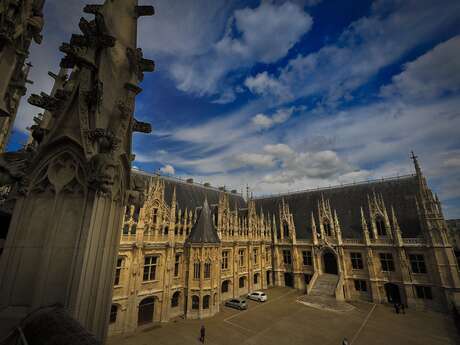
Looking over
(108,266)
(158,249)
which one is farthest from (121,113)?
(158,249)

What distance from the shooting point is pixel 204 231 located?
78.6 ft

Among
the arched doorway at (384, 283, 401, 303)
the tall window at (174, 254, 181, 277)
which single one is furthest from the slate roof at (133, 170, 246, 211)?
the arched doorway at (384, 283, 401, 303)

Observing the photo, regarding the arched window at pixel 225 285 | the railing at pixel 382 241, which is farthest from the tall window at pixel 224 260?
the railing at pixel 382 241

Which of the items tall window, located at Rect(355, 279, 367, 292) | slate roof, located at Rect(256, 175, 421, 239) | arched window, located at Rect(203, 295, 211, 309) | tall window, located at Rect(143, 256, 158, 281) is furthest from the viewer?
slate roof, located at Rect(256, 175, 421, 239)

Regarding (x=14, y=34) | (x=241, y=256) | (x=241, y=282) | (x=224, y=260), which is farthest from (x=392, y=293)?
(x=14, y=34)

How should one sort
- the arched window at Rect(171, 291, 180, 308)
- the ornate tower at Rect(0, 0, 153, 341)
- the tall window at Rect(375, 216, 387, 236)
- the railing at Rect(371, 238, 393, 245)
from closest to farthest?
the ornate tower at Rect(0, 0, 153, 341), the arched window at Rect(171, 291, 180, 308), the railing at Rect(371, 238, 393, 245), the tall window at Rect(375, 216, 387, 236)

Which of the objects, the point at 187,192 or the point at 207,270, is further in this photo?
the point at 187,192

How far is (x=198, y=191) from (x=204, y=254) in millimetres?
13948

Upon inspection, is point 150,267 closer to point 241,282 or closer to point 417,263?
point 241,282

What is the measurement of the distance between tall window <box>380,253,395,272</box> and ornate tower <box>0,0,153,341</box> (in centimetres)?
3345

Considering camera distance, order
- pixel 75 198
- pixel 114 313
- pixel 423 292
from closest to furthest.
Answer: pixel 75 198, pixel 114 313, pixel 423 292

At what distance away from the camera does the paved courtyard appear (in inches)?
685

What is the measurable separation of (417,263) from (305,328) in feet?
55.7

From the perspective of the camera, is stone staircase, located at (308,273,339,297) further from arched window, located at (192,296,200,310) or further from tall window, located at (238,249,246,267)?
arched window, located at (192,296,200,310)
